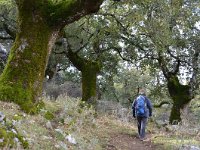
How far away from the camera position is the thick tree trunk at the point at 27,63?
10.4m

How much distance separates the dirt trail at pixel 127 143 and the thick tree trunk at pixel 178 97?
9.07 meters

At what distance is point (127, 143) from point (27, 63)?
14.0 feet

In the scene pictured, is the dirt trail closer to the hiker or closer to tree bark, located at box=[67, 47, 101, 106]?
the hiker

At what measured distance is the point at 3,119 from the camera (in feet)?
23.2

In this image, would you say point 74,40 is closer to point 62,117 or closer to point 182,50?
point 182,50

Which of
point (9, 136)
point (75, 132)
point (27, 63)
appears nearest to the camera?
point (9, 136)

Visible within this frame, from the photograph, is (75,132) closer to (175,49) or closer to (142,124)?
(142,124)

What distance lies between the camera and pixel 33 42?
434 inches

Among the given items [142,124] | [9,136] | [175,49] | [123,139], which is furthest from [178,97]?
[9,136]

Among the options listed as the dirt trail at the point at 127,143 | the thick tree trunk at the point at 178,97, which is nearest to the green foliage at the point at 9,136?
the dirt trail at the point at 127,143

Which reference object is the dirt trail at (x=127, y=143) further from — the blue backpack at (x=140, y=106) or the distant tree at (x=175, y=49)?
the distant tree at (x=175, y=49)

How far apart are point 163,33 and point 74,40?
248 inches

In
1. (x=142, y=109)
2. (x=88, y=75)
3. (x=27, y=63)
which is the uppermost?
(x=88, y=75)

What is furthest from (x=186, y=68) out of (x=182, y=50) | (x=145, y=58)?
(x=145, y=58)
